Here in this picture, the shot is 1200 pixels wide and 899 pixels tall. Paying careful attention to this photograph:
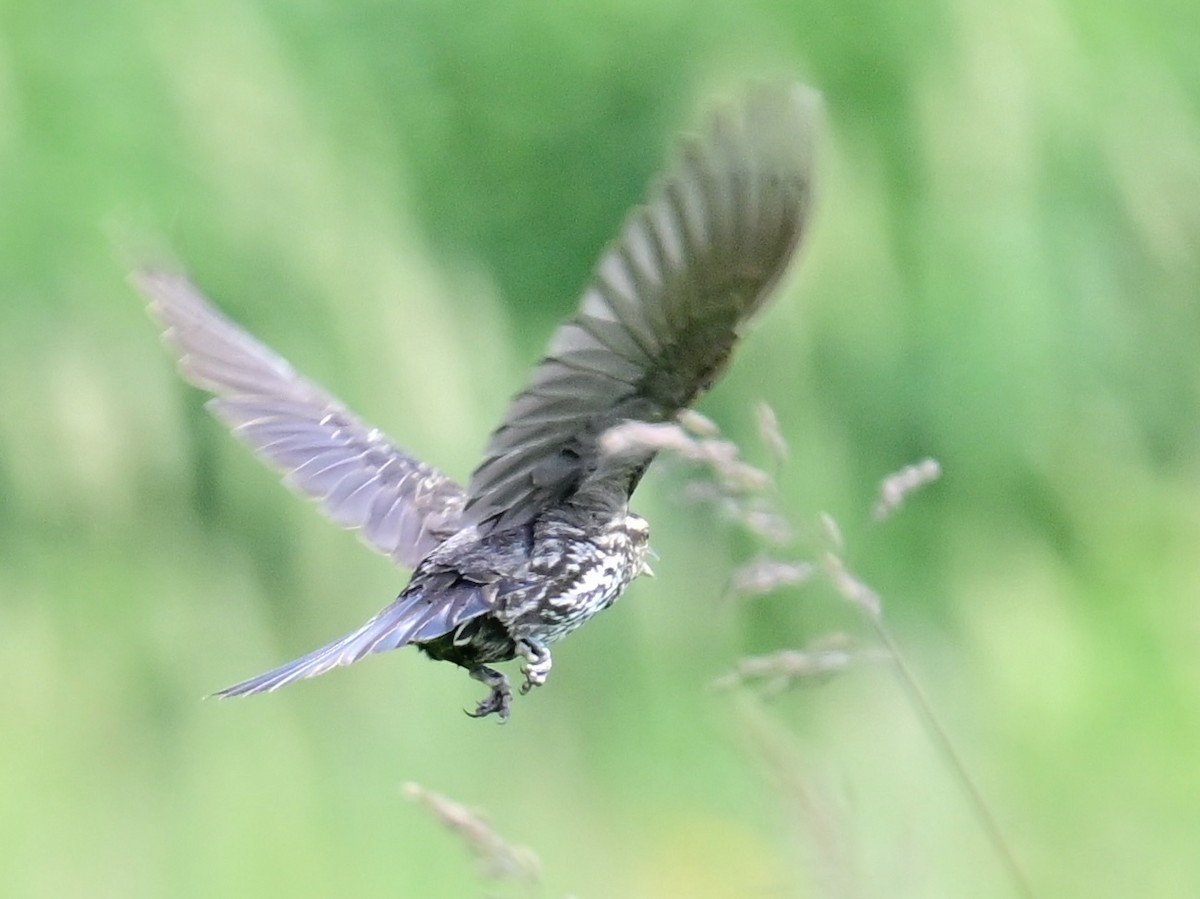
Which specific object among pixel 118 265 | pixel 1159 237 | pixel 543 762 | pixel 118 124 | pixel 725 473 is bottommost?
pixel 725 473

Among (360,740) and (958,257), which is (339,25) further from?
(360,740)

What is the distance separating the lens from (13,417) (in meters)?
4.40

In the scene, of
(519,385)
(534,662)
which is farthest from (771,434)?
(519,385)

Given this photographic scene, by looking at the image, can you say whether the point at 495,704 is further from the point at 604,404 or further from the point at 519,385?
the point at 519,385

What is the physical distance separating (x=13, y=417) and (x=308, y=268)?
84 cm

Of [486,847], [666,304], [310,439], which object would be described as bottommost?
[486,847]

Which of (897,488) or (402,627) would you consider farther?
(402,627)

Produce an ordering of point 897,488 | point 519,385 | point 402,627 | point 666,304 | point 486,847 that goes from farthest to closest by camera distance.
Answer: point 519,385, point 402,627, point 666,304, point 897,488, point 486,847

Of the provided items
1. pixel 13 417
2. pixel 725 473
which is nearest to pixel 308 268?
pixel 13 417

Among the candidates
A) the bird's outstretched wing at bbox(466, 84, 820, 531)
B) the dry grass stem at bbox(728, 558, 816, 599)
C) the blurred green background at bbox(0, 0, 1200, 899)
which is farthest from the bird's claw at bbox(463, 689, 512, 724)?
the blurred green background at bbox(0, 0, 1200, 899)

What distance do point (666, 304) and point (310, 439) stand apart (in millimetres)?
867

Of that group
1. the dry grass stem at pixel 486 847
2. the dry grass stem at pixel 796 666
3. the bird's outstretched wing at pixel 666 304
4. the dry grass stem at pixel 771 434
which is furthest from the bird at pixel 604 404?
the dry grass stem at pixel 486 847

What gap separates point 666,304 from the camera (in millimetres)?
1722

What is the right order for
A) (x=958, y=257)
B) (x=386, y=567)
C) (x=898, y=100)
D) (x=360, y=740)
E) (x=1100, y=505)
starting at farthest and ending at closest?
(x=898, y=100), (x=958, y=257), (x=1100, y=505), (x=386, y=567), (x=360, y=740)
